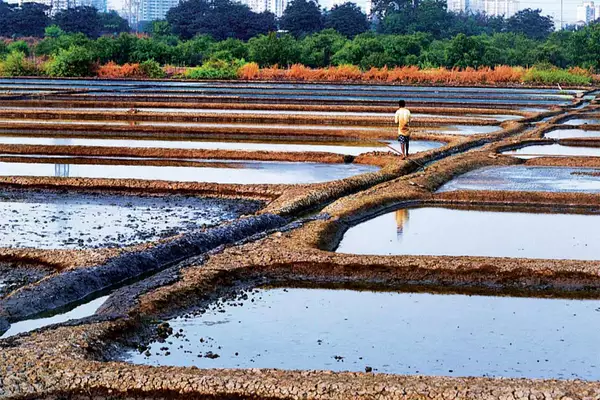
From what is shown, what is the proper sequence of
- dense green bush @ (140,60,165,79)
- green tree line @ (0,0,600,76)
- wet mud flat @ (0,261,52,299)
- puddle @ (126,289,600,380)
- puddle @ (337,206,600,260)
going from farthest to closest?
green tree line @ (0,0,600,76) < dense green bush @ (140,60,165,79) < puddle @ (337,206,600,260) < wet mud flat @ (0,261,52,299) < puddle @ (126,289,600,380)

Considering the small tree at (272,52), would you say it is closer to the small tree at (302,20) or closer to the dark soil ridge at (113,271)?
the small tree at (302,20)

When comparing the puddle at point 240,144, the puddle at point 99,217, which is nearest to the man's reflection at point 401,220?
the puddle at point 99,217

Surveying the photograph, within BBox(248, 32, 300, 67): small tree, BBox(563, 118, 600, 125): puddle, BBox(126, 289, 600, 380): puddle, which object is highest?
BBox(248, 32, 300, 67): small tree

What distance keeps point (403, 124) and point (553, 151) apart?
13.8 feet

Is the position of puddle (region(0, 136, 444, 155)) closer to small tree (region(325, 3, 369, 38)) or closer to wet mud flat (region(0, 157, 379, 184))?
wet mud flat (region(0, 157, 379, 184))

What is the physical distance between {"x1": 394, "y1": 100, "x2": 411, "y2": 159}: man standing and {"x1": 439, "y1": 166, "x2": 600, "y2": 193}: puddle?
111 centimetres

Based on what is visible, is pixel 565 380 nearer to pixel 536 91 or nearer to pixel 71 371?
pixel 71 371

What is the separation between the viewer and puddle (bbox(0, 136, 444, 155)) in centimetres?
1867

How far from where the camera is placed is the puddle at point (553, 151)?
1762cm

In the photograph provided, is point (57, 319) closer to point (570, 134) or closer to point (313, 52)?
point (570, 134)

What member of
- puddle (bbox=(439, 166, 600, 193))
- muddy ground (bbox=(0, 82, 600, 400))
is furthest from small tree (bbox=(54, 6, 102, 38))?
muddy ground (bbox=(0, 82, 600, 400))

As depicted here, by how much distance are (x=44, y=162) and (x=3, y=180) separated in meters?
2.48

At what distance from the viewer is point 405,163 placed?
15.4m

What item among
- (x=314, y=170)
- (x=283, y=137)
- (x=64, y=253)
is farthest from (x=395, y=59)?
(x=64, y=253)
